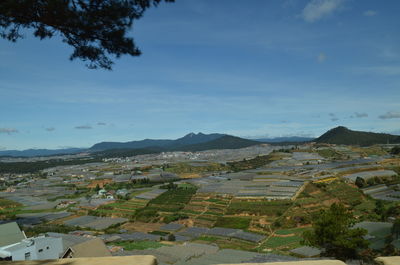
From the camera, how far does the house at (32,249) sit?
653 inches

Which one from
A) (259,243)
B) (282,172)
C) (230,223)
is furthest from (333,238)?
(282,172)

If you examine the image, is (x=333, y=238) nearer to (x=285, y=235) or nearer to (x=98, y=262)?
(x=285, y=235)

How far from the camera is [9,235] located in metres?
20.6

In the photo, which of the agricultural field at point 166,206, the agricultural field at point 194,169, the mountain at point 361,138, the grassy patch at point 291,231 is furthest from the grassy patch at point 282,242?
the mountain at point 361,138

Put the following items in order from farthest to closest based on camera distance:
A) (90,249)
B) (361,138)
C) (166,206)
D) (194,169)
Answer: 1. (361,138)
2. (194,169)
3. (166,206)
4. (90,249)

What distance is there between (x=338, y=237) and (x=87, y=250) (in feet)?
43.5

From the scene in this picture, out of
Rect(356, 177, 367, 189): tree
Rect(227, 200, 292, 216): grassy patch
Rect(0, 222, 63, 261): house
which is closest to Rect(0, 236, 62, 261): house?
Rect(0, 222, 63, 261): house

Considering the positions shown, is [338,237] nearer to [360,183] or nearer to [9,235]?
[9,235]

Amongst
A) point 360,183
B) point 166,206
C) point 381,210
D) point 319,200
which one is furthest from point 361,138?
point 166,206

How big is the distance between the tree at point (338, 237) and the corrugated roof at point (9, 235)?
1920cm

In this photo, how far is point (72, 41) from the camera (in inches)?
251

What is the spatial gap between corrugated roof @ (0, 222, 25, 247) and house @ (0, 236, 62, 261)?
2657 mm

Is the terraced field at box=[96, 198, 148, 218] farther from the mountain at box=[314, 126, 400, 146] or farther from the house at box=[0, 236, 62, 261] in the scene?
the mountain at box=[314, 126, 400, 146]

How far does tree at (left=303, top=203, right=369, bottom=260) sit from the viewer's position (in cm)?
1495
